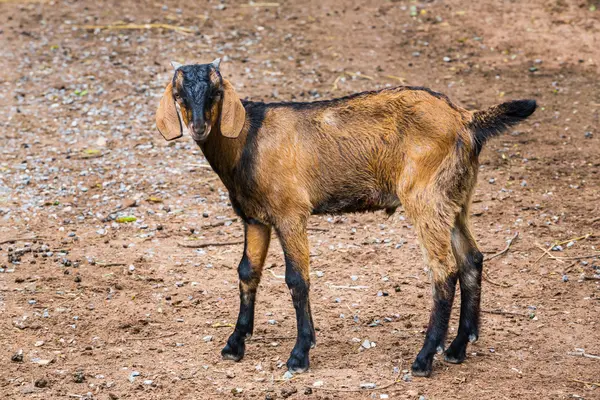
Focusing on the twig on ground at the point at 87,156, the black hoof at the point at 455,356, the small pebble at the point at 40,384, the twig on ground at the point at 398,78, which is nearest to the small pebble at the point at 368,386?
the black hoof at the point at 455,356

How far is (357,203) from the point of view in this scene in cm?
639

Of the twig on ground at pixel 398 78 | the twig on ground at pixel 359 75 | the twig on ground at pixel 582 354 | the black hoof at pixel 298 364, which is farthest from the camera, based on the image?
the twig on ground at pixel 359 75

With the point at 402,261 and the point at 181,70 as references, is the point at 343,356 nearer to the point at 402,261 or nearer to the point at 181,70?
the point at 402,261

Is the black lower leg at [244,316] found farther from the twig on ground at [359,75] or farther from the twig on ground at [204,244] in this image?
the twig on ground at [359,75]

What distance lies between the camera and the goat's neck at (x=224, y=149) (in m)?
6.24

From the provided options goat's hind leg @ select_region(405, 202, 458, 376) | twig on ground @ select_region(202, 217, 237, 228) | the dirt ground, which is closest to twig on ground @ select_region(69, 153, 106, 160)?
the dirt ground

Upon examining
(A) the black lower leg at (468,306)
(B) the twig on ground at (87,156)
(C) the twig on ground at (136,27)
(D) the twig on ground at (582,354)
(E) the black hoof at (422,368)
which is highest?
(C) the twig on ground at (136,27)

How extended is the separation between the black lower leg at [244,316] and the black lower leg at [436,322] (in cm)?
131

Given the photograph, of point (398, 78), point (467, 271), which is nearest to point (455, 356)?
point (467, 271)

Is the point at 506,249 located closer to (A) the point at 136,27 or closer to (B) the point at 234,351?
(B) the point at 234,351

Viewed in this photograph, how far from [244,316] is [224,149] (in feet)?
4.30

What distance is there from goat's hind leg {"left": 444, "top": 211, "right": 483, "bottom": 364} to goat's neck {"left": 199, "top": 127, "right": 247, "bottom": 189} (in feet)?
5.64

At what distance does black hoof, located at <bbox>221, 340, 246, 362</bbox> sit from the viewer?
6.45 metres

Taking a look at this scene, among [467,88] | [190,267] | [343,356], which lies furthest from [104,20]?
[343,356]
